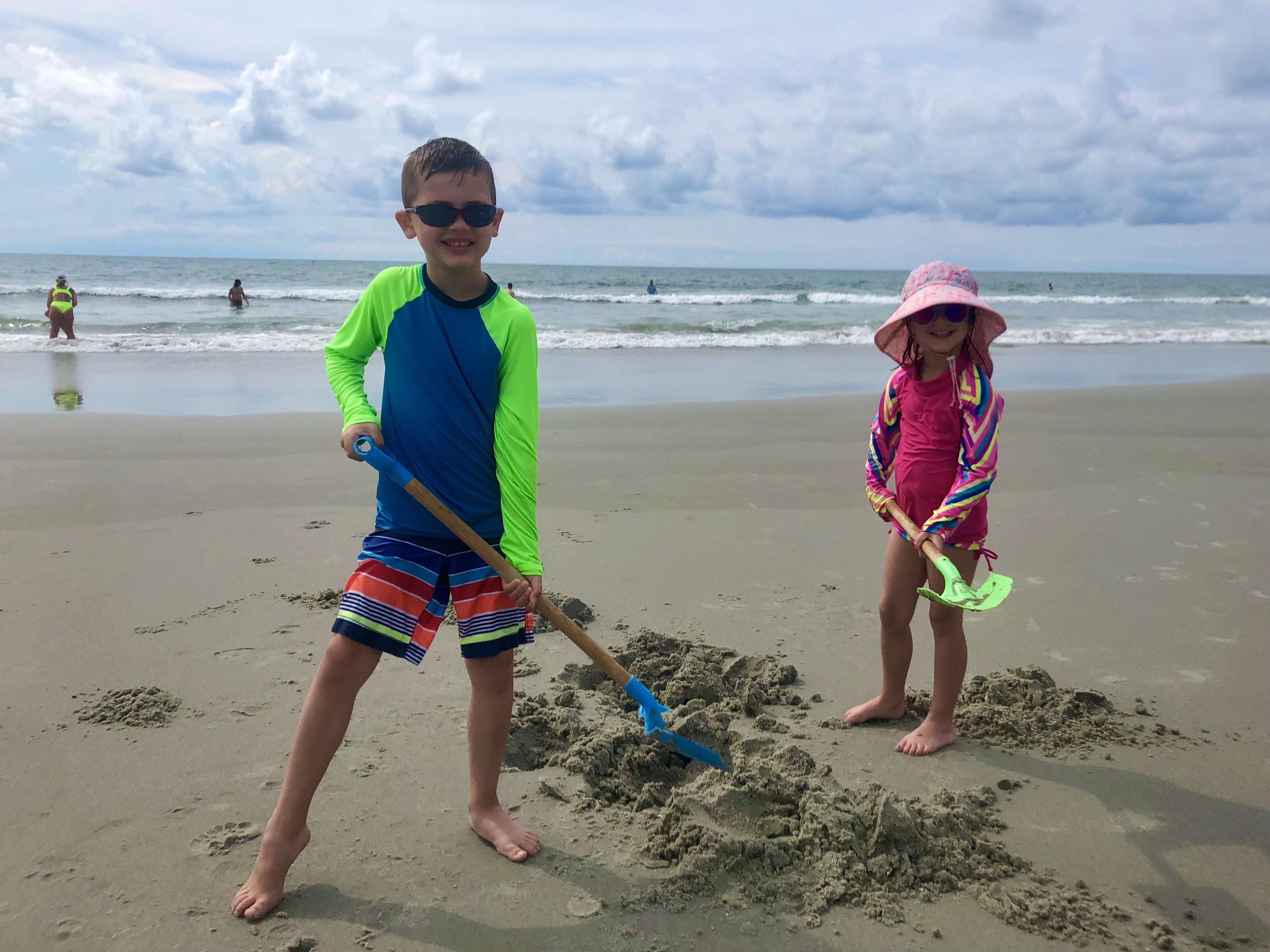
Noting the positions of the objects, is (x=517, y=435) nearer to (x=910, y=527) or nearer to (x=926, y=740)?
(x=910, y=527)

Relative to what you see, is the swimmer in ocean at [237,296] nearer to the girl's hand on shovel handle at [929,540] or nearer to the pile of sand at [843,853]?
the girl's hand on shovel handle at [929,540]

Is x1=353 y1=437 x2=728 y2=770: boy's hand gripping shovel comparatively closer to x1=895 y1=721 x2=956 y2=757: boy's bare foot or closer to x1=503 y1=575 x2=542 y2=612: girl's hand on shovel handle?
x1=503 y1=575 x2=542 y2=612: girl's hand on shovel handle

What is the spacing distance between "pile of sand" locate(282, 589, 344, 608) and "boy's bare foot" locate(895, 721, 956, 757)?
252cm

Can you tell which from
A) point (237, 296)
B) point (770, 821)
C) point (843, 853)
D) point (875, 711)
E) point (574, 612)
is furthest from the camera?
point (237, 296)

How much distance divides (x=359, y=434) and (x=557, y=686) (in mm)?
1544

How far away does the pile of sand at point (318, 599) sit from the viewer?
4195mm

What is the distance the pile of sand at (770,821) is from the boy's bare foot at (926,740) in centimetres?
27

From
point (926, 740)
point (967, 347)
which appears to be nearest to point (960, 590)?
point (926, 740)

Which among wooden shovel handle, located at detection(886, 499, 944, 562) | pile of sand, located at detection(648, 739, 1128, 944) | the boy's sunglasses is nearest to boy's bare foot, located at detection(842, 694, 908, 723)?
pile of sand, located at detection(648, 739, 1128, 944)

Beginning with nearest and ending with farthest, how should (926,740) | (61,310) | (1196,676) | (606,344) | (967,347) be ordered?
(967,347)
(926,740)
(1196,676)
(61,310)
(606,344)

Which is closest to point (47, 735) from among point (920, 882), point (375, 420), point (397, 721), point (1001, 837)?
point (397, 721)

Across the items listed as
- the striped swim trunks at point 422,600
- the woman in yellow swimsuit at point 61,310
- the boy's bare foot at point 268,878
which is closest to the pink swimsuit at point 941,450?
the striped swim trunks at point 422,600

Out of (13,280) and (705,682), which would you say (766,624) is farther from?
(13,280)

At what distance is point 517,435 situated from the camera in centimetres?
230
